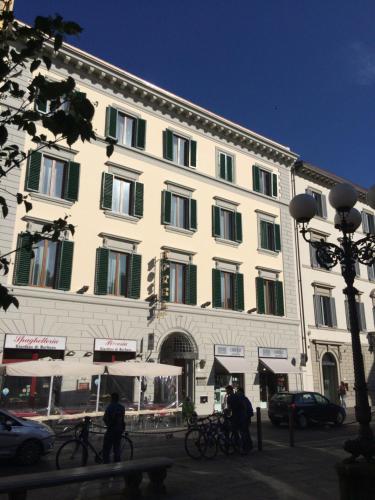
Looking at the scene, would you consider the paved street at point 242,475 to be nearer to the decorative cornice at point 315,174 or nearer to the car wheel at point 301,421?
the car wheel at point 301,421

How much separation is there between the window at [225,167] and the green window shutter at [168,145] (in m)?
3.39

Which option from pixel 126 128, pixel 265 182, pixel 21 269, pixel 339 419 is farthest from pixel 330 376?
pixel 21 269

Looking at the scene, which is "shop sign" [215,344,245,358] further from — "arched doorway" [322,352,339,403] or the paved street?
the paved street

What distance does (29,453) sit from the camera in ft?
36.2

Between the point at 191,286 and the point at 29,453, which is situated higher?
the point at 191,286

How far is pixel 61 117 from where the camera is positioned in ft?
14.6

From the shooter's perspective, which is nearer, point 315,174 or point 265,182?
point 265,182

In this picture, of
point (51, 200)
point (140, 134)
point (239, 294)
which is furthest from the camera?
point (239, 294)

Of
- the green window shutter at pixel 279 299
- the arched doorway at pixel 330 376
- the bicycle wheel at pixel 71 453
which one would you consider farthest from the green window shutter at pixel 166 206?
the bicycle wheel at pixel 71 453

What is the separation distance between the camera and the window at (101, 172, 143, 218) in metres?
20.6

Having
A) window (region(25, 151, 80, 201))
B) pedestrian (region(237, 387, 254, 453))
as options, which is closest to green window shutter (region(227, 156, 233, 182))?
window (region(25, 151, 80, 201))

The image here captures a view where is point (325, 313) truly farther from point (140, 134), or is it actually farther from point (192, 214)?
point (140, 134)

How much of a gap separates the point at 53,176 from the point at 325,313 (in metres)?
18.2

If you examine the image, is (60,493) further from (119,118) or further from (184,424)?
(119,118)
